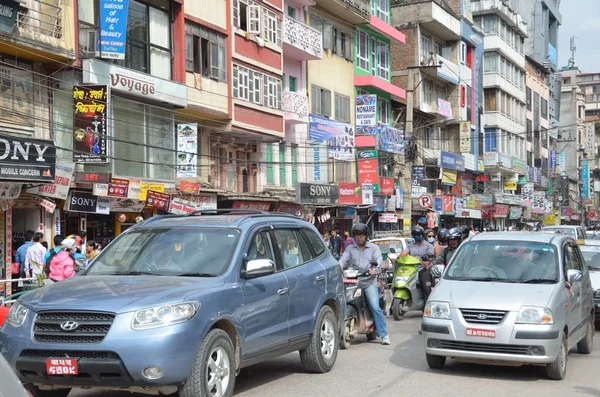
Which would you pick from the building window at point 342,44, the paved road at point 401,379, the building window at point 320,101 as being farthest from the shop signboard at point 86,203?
the building window at point 342,44

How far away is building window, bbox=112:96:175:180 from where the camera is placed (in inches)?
933

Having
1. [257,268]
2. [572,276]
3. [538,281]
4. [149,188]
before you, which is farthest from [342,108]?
[257,268]

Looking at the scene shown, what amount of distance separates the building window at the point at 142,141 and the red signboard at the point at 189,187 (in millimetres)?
428

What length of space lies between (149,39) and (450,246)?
14.3 metres

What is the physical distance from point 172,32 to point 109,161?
538 centimetres

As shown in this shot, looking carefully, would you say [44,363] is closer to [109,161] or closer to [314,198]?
[109,161]

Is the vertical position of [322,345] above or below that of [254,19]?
below

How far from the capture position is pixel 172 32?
26.0 metres

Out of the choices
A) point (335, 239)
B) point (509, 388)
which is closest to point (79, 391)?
point (509, 388)

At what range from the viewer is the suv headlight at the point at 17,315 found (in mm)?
7211

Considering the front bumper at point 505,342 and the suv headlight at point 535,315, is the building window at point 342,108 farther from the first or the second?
the suv headlight at point 535,315

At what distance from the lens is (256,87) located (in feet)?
100

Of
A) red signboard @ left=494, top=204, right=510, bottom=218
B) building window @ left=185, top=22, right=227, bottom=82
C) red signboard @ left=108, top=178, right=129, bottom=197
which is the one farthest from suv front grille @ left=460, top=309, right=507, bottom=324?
red signboard @ left=494, top=204, right=510, bottom=218

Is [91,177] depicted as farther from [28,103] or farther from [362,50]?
[362,50]
